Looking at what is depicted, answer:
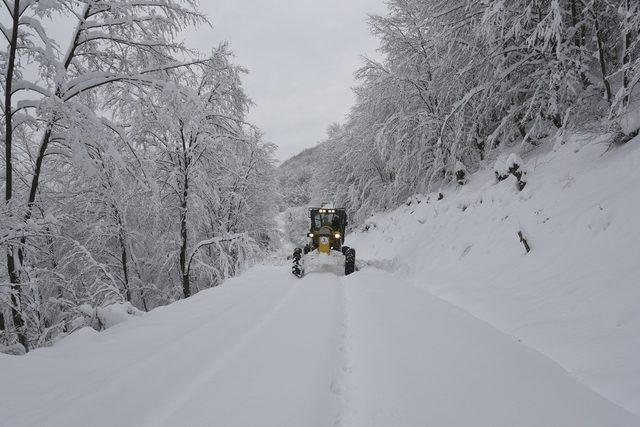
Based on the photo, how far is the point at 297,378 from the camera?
11.7 feet

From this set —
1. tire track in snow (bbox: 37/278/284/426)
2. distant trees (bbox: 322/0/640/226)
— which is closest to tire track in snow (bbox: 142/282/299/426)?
tire track in snow (bbox: 37/278/284/426)

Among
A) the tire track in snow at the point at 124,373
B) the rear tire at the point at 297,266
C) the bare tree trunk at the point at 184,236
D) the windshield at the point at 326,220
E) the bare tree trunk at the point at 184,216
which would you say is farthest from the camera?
the windshield at the point at 326,220

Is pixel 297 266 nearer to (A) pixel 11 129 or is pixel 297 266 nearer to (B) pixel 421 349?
(B) pixel 421 349

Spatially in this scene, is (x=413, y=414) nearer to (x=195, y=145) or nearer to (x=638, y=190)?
(x=638, y=190)

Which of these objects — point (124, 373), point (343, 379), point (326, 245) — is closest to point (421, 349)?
point (343, 379)

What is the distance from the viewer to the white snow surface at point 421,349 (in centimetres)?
288

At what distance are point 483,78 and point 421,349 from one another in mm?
9573

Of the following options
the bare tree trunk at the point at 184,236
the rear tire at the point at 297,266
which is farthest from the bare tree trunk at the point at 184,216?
the rear tire at the point at 297,266

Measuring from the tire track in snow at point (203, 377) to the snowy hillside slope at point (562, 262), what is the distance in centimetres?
346

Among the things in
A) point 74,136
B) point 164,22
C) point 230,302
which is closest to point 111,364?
point 74,136

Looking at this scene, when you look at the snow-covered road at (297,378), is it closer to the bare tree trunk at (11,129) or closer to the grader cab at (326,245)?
the bare tree trunk at (11,129)

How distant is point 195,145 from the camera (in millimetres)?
10695

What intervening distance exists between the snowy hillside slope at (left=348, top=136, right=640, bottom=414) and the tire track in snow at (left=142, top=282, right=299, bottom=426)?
136 inches

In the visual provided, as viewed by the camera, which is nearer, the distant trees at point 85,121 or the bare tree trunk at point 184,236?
the distant trees at point 85,121
